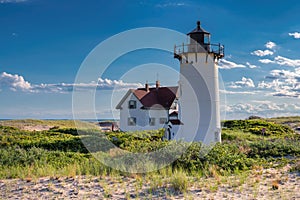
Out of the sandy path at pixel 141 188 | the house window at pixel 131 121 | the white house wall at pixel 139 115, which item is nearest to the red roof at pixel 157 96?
the white house wall at pixel 139 115

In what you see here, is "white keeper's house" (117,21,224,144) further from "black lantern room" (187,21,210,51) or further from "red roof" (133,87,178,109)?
"red roof" (133,87,178,109)

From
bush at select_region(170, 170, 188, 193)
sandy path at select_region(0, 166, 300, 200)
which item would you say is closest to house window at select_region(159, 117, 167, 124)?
sandy path at select_region(0, 166, 300, 200)

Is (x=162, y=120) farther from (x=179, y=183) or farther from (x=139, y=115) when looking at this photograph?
(x=179, y=183)

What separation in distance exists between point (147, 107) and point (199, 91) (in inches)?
368

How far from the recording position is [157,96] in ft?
102

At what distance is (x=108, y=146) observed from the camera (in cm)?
1806

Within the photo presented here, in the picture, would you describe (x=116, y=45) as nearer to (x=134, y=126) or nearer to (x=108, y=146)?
(x=108, y=146)

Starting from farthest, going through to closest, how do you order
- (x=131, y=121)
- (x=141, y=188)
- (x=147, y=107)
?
1. (x=131, y=121)
2. (x=147, y=107)
3. (x=141, y=188)

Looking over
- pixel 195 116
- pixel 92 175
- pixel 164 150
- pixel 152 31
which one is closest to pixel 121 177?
pixel 92 175

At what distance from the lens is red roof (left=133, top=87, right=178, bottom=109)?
29625 mm

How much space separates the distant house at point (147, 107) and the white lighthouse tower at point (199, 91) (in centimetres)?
751

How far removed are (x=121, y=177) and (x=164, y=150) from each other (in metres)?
2.71

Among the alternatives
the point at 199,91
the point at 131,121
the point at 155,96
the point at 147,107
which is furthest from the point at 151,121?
the point at 199,91

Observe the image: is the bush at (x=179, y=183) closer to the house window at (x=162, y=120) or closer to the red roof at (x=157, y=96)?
the red roof at (x=157, y=96)
